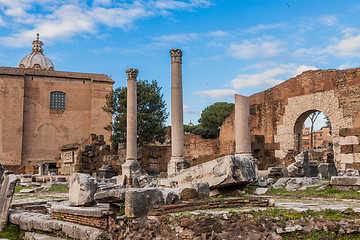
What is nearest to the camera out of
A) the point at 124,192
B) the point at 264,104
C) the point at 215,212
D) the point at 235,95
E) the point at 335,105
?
the point at 215,212

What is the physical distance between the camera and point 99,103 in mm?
36438

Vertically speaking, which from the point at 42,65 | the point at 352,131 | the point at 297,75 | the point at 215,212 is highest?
the point at 42,65

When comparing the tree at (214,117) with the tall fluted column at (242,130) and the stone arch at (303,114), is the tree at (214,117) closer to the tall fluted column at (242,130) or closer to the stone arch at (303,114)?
the stone arch at (303,114)

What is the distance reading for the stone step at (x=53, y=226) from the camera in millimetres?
5133

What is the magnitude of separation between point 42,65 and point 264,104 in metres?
35.7

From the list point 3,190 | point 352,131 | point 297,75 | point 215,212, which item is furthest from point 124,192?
point 297,75

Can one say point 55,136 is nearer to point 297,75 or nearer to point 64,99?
point 64,99

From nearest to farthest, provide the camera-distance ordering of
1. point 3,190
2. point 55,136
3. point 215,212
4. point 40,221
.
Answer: point 215,212 → point 40,221 → point 3,190 → point 55,136

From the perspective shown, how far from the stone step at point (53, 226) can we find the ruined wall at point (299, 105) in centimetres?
1145

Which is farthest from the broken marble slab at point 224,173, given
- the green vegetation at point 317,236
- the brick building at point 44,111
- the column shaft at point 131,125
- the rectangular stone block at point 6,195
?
the brick building at point 44,111

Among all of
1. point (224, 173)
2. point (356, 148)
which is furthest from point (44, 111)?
point (224, 173)

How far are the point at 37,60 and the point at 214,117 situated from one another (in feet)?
81.8

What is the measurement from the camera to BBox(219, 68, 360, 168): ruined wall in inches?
694

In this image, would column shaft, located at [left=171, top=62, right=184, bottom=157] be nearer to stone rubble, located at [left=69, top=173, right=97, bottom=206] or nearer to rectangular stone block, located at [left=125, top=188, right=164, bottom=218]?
stone rubble, located at [left=69, top=173, right=97, bottom=206]
